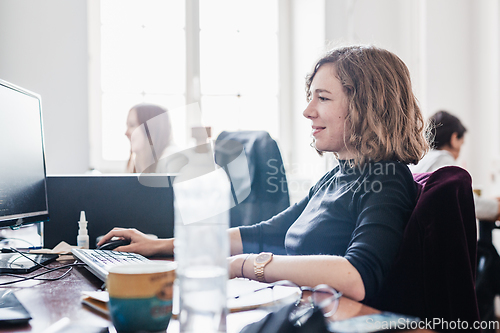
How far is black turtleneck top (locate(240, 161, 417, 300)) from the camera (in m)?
0.78

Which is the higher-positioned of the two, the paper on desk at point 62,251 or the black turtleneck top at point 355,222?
the black turtleneck top at point 355,222

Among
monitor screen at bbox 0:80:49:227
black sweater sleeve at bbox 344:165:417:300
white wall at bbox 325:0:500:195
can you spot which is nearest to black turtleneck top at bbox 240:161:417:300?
black sweater sleeve at bbox 344:165:417:300

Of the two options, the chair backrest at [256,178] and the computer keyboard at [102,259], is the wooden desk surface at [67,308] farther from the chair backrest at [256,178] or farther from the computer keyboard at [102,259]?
the chair backrest at [256,178]

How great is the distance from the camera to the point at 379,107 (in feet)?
3.31

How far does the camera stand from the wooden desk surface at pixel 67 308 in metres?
0.54

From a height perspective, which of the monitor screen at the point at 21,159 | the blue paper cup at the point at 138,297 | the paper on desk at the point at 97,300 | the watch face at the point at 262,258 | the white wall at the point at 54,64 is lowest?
the paper on desk at the point at 97,300

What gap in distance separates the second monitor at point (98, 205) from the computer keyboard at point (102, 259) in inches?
12.0

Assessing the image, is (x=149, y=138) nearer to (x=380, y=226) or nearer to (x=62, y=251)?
(x=62, y=251)

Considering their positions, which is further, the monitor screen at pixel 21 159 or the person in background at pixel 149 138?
the person in background at pixel 149 138

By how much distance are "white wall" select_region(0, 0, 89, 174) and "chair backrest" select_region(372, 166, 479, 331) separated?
252 centimetres

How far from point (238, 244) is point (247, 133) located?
2.05ft

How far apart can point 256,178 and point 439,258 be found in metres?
0.92

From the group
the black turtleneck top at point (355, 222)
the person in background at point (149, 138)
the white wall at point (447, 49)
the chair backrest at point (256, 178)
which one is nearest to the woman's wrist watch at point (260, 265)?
the black turtleneck top at point (355, 222)

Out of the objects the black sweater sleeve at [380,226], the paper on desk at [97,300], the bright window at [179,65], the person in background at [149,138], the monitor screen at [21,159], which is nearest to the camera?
the paper on desk at [97,300]
